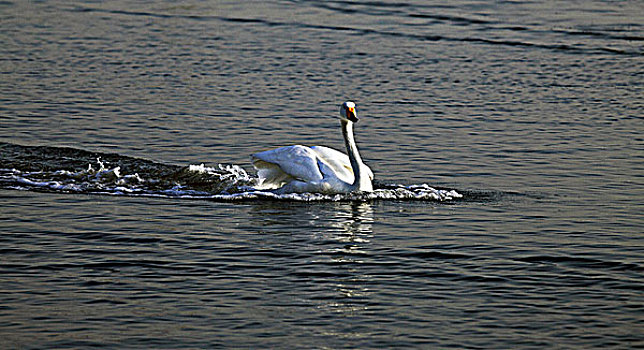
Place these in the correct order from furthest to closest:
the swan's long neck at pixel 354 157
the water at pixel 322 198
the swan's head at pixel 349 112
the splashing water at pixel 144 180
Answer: the splashing water at pixel 144 180
the swan's head at pixel 349 112
the swan's long neck at pixel 354 157
the water at pixel 322 198

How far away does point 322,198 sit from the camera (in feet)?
44.7

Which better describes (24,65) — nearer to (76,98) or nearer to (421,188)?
(76,98)

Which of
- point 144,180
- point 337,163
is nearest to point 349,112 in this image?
point 337,163

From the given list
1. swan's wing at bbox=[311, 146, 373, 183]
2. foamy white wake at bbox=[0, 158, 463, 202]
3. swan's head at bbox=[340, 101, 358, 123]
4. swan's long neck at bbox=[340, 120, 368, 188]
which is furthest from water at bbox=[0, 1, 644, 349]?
swan's head at bbox=[340, 101, 358, 123]

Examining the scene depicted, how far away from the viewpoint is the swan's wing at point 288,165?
44.3ft

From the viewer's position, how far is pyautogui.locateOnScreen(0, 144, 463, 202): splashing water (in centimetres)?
1381

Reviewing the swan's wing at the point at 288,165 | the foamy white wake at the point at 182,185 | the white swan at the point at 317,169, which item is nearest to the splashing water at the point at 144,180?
the foamy white wake at the point at 182,185

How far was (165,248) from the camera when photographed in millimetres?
11258

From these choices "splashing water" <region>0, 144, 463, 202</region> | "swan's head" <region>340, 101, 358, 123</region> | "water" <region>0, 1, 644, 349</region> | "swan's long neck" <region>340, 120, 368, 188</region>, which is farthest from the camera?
"splashing water" <region>0, 144, 463, 202</region>

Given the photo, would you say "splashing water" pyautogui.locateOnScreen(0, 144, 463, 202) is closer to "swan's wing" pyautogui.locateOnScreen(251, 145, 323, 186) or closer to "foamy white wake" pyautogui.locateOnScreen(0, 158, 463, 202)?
"foamy white wake" pyautogui.locateOnScreen(0, 158, 463, 202)

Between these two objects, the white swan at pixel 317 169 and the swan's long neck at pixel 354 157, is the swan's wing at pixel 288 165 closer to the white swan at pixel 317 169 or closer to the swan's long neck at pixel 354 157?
the white swan at pixel 317 169

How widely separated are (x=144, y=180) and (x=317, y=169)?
2.51m

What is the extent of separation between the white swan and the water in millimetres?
223

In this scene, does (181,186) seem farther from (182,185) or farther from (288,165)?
(288,165)
